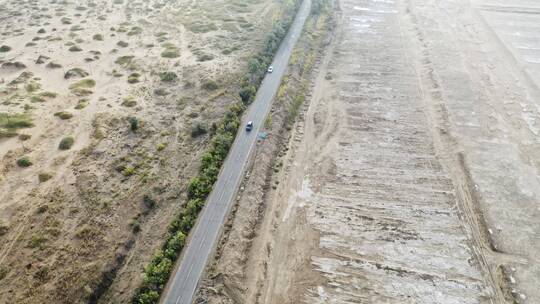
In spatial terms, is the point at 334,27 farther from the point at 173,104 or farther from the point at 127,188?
the point at 127,188

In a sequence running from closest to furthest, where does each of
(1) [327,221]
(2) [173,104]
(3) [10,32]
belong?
1. (1) [327,221]
2. (2) [173,104]
3. (3) [10,32]

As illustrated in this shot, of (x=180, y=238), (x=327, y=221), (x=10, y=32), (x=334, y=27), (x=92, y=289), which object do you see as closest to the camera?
(x=92, y=289)

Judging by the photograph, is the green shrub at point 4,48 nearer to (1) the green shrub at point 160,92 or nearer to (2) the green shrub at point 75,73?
(2) the green shrub at point 75,73

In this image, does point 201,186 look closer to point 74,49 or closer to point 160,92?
point 160,92

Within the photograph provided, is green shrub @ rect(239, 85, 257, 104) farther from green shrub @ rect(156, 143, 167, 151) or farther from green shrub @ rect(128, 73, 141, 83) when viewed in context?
green shrub @ rect(128, 73, 141, 83)

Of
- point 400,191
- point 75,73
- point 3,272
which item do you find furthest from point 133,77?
point 400,191

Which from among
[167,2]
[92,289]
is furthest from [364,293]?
[167,2]

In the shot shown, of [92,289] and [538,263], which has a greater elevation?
[538,263]
